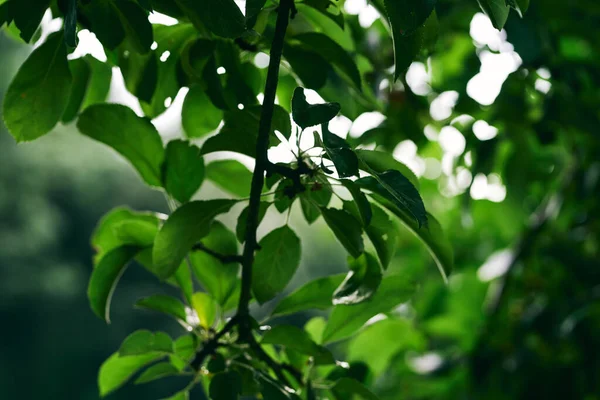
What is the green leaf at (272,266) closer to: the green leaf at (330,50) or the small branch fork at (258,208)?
the small branch fork at (258,208)

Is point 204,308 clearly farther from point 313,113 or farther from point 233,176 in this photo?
point 313,113

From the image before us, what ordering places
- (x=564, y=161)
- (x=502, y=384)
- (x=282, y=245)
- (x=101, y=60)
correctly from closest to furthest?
(x=282, y=245), (x=101, y=60), (x=502, y=384), (x=564, y=161)

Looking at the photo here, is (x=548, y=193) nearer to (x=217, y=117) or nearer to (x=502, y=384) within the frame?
(x=502, y=384)

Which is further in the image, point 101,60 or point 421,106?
point 421,106

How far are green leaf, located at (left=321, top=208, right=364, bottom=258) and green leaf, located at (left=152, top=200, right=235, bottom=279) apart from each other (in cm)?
8

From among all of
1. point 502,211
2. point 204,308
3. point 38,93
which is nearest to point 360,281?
point 204,308

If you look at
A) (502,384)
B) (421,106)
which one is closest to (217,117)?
(421,106)

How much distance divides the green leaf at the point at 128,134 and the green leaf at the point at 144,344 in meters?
0.11

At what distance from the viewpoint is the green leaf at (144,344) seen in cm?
43

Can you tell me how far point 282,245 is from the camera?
1.42 ft

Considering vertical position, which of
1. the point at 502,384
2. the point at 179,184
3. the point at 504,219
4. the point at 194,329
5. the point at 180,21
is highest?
the point at 180,21

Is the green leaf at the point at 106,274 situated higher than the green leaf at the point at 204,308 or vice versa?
the green leaf at the point at 106,274

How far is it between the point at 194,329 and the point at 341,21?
24cm

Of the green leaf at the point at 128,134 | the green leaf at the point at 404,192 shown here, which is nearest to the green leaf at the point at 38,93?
the green leaf at the point at 128,134
